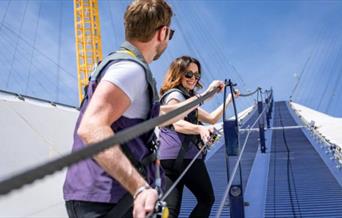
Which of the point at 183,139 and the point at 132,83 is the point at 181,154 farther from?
the point at 132,83

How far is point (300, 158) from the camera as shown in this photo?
23.8 ft

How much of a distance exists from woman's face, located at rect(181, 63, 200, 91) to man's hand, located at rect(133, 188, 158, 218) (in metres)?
1.71

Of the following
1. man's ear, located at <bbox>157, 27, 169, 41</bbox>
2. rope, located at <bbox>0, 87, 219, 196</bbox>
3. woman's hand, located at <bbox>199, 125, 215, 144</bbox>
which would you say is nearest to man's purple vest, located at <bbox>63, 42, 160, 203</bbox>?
man's ear, located at <bbox>157, 27, 169, 41</bbox>

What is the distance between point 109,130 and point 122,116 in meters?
0.18

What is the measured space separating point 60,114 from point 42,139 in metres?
1.43

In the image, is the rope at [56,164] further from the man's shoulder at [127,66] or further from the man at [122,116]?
the man's shoulder at [127,66]

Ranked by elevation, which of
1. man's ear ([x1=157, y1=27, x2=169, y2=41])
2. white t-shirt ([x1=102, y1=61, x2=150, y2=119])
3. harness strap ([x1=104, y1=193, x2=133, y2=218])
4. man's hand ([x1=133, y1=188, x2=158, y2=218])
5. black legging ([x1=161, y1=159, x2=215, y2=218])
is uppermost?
man's ear ([x1=157, y1=27, x2=169, y2=41])

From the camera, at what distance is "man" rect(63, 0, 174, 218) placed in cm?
125

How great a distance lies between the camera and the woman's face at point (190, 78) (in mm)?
2883

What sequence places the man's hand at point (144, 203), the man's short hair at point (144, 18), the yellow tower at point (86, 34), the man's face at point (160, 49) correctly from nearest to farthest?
the man's hand at point (144, 203) → the man's short hair at point (144, 18) → the man's face at point (160, 49) → the yellow tower at point (86, 34)

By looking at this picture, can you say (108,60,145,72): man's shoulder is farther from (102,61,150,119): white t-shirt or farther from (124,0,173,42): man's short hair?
(124,0,173,42): man's short hair

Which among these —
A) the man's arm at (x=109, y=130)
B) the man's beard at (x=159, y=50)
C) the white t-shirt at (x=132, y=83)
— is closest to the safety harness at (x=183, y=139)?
the man's beard at (x=159, y=50)

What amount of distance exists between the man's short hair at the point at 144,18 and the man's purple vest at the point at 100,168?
0.07m

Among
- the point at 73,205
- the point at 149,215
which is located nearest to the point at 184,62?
the point at 73,205
